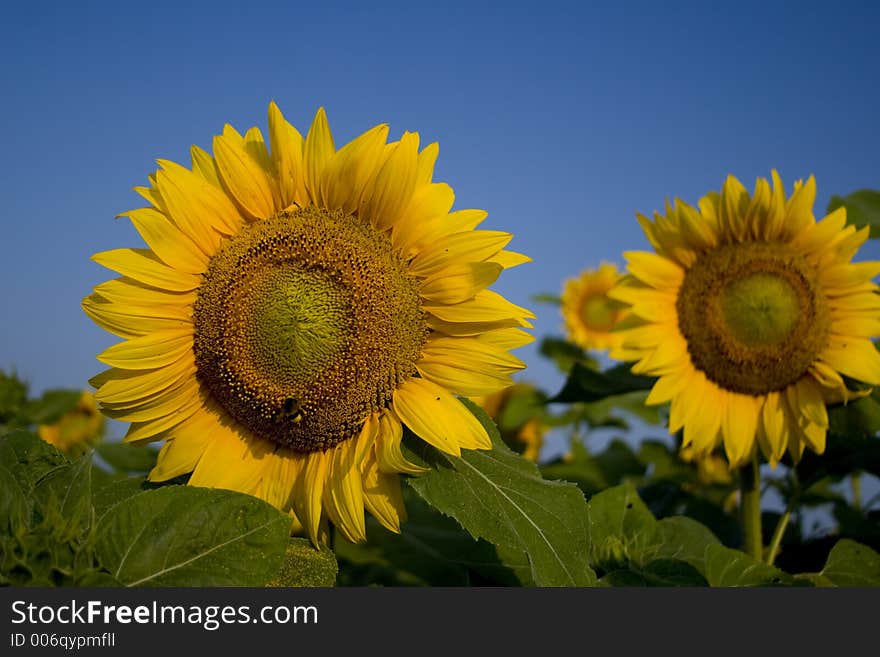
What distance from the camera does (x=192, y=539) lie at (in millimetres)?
1638

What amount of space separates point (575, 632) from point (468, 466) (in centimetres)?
46

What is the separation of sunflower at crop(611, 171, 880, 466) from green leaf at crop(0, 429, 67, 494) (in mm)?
2202

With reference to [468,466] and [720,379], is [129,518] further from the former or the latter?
[720,379]

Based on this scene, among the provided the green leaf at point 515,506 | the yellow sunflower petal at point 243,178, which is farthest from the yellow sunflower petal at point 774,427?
the yellow sunflower petal at point 243,178

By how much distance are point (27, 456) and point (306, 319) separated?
2.19 ft

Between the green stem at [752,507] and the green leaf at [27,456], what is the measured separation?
7.62 feet

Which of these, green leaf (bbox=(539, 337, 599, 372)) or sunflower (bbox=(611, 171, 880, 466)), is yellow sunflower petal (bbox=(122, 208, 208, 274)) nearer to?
sunflower (bbox=(611, 171, 880, 466))

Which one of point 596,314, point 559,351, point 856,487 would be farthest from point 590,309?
point 856,487

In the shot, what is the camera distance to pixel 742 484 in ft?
11.0

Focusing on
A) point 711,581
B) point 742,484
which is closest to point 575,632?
point 711,581

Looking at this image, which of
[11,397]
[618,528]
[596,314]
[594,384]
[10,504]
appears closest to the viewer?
[10,504]

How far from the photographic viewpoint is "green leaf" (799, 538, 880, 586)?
2654mm

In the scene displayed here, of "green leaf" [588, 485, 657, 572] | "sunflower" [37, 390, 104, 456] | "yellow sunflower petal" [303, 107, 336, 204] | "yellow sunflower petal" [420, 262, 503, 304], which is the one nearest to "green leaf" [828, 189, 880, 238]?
"green leaf" [588, 485, 657, 572]

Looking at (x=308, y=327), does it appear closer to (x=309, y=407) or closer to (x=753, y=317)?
(x=309, y=407)
